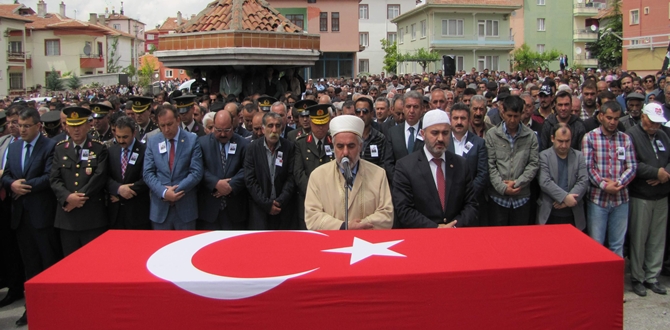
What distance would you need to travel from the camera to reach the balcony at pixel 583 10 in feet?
171

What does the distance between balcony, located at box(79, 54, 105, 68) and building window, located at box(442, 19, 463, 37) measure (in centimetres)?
3335

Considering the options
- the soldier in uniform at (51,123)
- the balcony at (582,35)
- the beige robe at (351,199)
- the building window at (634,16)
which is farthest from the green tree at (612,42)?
the beige robe at (351,199)

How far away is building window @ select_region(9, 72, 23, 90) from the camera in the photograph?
44.9 m

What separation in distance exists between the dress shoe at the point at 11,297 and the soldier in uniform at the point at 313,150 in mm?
3148

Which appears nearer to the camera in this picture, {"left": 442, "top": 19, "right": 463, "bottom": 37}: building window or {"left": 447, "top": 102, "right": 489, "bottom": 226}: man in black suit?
{"left": 447, "top": 102, "right": 489, "bottom": 226}: man in black suit

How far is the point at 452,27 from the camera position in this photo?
146 ft

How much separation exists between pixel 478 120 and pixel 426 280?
391 centimetres

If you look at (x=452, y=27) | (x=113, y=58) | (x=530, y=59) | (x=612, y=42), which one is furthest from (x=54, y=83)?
(x=612, y=42)

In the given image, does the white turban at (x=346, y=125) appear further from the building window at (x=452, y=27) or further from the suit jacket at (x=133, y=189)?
the building window at (x=452, y=27)

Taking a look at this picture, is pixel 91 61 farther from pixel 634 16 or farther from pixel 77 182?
pixel 77 182

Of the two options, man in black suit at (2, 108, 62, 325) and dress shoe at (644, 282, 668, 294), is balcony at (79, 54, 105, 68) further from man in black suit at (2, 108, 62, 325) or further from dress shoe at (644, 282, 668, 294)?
dress shoe at (644, 282, 668, 294)

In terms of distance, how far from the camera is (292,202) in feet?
19.5

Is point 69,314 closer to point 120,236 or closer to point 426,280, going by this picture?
point 120,236

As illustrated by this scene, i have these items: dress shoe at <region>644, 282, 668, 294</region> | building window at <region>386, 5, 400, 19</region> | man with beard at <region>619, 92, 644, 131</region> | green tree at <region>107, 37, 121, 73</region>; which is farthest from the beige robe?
green tree at <region>107, 37, 121, 73</region>
